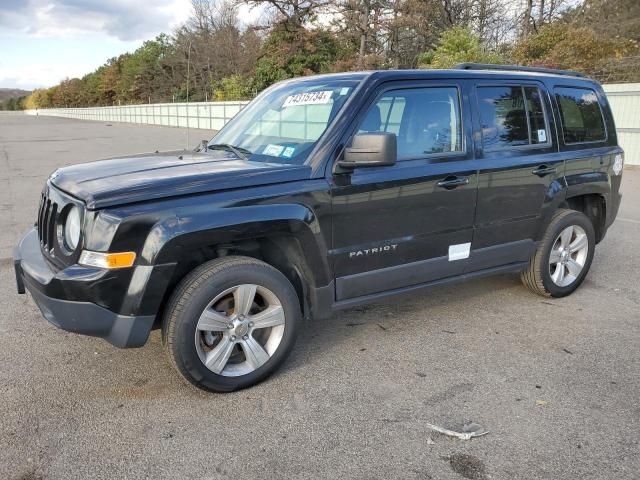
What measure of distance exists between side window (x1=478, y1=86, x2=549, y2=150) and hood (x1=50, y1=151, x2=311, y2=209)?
1.58m

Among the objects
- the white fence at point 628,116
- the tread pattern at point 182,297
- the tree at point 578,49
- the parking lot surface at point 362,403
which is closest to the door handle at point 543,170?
the parking lot surface at point 362,403

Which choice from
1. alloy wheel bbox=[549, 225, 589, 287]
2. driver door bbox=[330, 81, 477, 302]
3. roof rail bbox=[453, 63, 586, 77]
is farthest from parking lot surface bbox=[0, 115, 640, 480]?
roof rail bbox=[453, 63, 586, 77]

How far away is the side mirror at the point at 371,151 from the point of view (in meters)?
3.20

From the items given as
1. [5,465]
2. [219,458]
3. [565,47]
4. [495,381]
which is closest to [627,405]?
[495,381]

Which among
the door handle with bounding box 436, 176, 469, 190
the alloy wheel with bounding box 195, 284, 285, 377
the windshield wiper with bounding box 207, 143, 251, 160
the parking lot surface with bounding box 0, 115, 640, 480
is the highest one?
the windshield wiper with bounding box 207, 143, 251, 160

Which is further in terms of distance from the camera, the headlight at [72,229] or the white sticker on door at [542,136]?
the white sticker on door at [542,136]

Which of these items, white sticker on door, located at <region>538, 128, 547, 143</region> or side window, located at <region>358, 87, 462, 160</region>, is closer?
side window, located at <region>358, 87, 462, 160</region>

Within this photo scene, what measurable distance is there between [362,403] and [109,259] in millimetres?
1581

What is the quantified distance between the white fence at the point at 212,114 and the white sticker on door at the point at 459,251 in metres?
12.9

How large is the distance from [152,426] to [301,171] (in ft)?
5.33

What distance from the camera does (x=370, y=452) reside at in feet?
8.78

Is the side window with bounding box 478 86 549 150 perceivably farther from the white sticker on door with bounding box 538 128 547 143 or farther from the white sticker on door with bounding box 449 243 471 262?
the white sticker on door with bounding box 449 243 471 262

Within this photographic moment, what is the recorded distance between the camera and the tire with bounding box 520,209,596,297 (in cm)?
459

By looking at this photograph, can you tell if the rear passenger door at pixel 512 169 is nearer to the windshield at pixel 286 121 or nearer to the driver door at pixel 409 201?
the driver door at pixel 409 201
